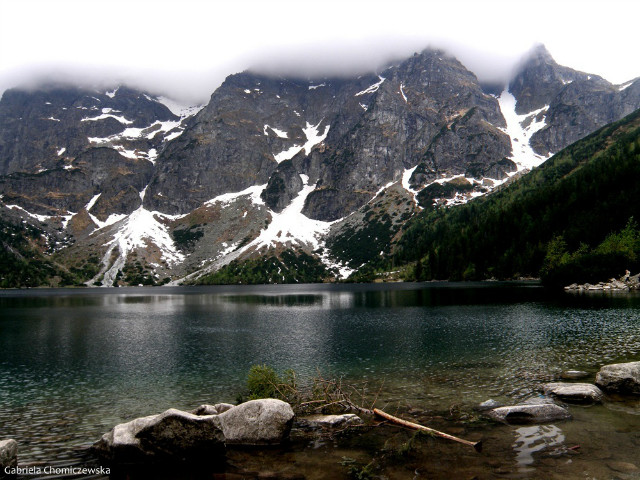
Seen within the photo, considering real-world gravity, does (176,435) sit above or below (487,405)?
above

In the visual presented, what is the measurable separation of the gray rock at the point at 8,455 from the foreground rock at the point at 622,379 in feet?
107

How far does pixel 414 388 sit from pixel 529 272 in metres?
172

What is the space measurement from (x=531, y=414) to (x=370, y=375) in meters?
14.5

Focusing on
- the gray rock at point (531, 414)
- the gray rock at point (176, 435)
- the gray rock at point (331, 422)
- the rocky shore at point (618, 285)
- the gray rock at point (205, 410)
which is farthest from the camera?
the rocky shore at point (618, 285)

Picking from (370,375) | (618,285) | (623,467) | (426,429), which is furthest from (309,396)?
(618,285)

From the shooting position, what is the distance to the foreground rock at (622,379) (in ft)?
80.5

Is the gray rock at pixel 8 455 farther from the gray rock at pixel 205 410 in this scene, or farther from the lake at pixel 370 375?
the gray rock at pixel 205 410

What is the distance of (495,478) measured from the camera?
1380 centimetres

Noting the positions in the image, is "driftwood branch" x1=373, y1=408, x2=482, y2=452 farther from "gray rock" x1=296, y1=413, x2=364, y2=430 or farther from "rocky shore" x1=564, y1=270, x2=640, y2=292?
"rocky shore" x1=564, y1=270, x2=640, y2=292

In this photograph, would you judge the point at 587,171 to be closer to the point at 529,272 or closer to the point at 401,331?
the point at 529,272

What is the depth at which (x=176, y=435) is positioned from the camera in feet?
56.2

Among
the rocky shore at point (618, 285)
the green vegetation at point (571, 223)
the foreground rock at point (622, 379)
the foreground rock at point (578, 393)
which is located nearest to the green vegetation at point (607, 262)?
the green vegetation at point (571, 223)

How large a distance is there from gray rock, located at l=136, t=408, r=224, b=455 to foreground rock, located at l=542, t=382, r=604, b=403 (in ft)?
67.0

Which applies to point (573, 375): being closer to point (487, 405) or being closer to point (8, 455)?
point (487, 405)
